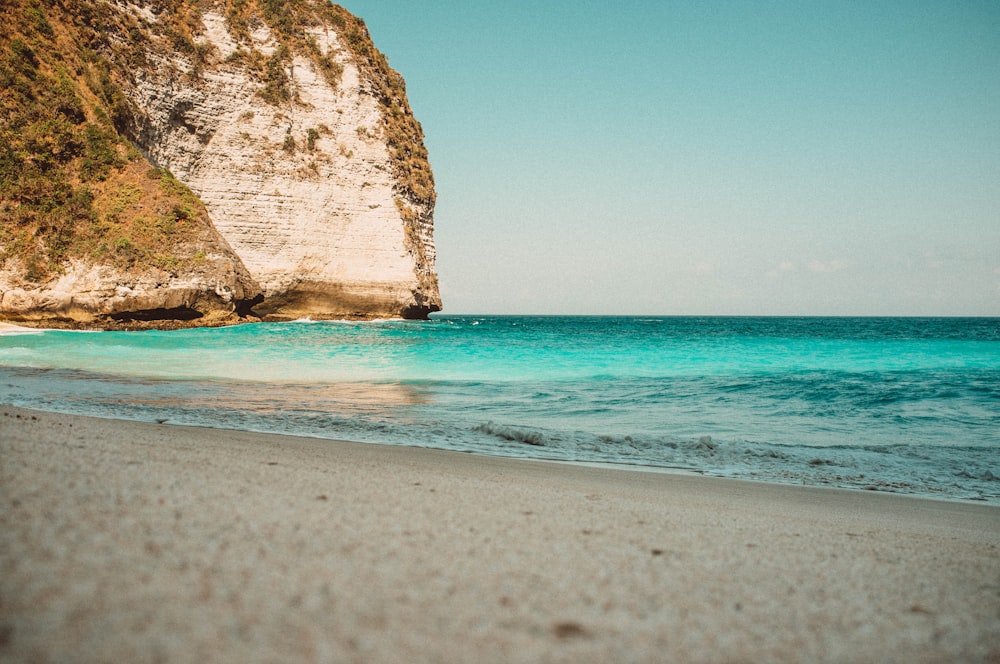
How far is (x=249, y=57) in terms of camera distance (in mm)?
37156

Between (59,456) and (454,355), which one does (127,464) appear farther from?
(454,355)

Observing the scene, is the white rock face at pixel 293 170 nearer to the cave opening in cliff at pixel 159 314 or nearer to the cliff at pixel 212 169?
the cliff at pixel 212 169

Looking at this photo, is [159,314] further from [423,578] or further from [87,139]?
[423,578]

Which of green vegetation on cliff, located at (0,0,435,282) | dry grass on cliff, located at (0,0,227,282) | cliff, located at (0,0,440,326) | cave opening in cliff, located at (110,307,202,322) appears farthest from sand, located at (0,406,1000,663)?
green vegetation on cliff, located at (0,0,435,282)

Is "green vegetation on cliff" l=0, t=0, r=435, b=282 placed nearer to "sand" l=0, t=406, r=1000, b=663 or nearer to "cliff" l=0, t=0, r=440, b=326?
"cliff" l=0, t=0, r=440, b=326

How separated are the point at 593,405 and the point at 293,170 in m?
33.9

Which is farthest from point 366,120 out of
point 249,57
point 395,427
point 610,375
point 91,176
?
point 395,427

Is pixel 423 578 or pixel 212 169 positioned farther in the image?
pixel 212 169

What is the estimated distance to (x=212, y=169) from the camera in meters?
35.8

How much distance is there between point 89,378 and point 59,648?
38.0 ft

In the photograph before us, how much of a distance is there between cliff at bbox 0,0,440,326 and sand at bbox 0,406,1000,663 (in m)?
30.1

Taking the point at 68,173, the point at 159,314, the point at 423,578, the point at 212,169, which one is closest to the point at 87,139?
the point at 68,173

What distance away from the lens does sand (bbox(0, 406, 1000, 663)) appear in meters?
0.94

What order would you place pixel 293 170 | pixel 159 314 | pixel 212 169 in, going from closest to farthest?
pixel 159 314, pixel 212 169, pixel 293 170
